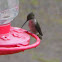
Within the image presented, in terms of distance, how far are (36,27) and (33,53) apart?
3.08m

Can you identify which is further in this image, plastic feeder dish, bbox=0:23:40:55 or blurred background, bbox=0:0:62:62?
blurred background, bbox=0:0:62:62

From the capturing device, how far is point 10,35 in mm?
3189

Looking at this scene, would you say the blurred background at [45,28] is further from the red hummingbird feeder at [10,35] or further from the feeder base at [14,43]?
the feeder base at [14,43]

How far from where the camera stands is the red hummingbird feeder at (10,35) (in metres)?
2.83

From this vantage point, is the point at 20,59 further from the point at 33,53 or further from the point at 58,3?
the point at 58,3

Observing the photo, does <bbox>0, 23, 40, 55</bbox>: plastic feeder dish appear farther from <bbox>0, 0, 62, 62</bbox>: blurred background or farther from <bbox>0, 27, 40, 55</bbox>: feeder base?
<bbox>0, 0, 62, 62</bbox>: blurred background

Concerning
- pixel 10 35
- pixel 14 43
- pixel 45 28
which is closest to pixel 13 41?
pixel 14 43

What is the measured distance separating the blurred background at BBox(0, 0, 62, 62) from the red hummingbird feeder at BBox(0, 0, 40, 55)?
10.8 ft

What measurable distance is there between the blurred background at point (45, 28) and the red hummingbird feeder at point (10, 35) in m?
3.28

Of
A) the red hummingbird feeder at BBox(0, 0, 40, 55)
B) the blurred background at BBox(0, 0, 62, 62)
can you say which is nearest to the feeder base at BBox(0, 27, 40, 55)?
the red hummingbird feeder at BBox(0, 0, 40, 55)

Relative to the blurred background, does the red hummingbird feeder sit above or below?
above

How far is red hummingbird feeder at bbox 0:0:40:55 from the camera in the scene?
283 centimetres

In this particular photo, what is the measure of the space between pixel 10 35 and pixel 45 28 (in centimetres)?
509

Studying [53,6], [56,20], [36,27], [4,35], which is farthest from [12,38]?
[53,6]
